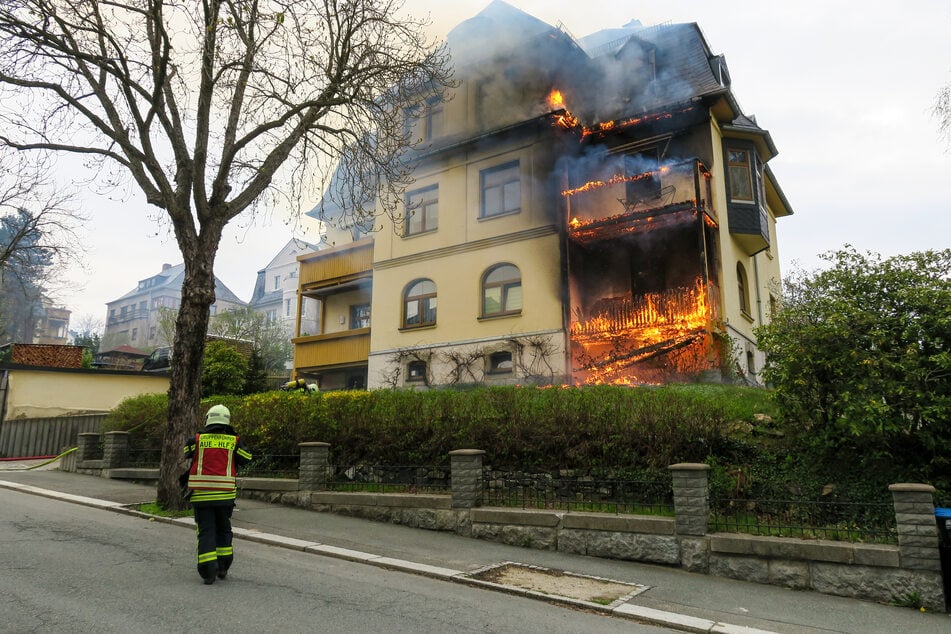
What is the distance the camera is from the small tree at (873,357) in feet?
22.1

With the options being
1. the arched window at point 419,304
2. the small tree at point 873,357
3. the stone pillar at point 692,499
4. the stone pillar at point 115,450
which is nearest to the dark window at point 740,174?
the arched window at point 419,304

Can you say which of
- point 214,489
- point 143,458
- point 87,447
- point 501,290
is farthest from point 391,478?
point 501,290

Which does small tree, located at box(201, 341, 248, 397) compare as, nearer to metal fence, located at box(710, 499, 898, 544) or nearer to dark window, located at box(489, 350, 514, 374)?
dark window, located at box(489, 350, 514, 374)

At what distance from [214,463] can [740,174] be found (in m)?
16.9

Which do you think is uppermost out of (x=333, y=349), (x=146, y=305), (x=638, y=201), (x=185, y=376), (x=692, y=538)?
(x=146, y=305)

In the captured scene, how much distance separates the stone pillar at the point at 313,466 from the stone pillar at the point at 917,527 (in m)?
7.94

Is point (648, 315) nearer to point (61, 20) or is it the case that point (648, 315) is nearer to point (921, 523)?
point (921, 523)

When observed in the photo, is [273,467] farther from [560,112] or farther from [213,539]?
[560,112]

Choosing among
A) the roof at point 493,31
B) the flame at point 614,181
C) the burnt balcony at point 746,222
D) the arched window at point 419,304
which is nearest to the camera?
the flame at point 614,181

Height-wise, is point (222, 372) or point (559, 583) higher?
point (222, 372)

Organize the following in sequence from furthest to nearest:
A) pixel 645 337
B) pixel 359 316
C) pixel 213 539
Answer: pixel 359 316, pixel 645 337, pixel 213 539

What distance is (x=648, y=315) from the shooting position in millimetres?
15844

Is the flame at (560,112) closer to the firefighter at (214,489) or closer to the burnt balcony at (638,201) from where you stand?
the burnt balcony at (638,201)

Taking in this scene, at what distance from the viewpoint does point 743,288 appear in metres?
18.5
